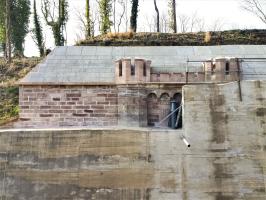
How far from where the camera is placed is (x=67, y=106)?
13.5m

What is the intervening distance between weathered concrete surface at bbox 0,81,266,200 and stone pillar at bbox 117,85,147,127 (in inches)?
90.5

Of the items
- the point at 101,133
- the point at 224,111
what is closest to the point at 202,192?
the point at 224,111

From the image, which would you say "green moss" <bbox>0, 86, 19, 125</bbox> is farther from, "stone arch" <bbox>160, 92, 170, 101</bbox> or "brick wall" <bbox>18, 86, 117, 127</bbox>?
"stone arch" <bbox>160, 92, 170, 101</bbox>

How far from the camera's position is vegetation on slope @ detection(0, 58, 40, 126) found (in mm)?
21516

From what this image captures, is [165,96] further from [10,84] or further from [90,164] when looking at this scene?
[10,84]

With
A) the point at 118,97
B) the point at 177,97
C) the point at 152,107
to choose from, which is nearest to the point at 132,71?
the point at 118,97

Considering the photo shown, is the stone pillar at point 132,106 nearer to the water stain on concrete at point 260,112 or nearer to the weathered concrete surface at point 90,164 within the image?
the weathered concrete surface at point 90,164

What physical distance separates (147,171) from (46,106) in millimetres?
4469

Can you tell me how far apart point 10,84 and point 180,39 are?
31.0 feet

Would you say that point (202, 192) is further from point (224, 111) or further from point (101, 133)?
point (101, 133)

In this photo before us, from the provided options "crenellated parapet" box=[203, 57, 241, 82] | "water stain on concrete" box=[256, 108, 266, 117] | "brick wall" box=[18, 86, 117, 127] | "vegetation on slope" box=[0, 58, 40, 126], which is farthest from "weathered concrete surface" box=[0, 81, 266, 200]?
"vegetation on slope" box=[0, 58, 40, 126]

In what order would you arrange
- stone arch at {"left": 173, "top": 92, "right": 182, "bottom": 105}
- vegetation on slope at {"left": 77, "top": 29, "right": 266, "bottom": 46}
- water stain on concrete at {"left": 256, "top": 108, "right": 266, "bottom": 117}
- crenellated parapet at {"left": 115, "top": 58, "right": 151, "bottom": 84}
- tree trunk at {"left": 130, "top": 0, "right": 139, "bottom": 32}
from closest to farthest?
1. water stain on concrete at {"left": 256, "top": 108, "right": 266, "bottom": 117}
2. crenellated parapet at {"left": 115, "top": 58, "right": 151, "bottom": 84}
3. stone arch at {"left": 173, "top": 92, "right": 182, "bottom": 105}
4. vegetation on slope at {"left": 77, "top": 29, "right": 266, "bottom": 46}
5. tree trunk at {"left": 130, "top": 0, "right": 139, "bottom": 32}

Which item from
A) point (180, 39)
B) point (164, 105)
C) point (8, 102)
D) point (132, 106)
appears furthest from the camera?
point (180, 39)

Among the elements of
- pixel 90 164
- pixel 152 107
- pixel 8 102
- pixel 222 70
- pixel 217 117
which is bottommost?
pixel 90 164
